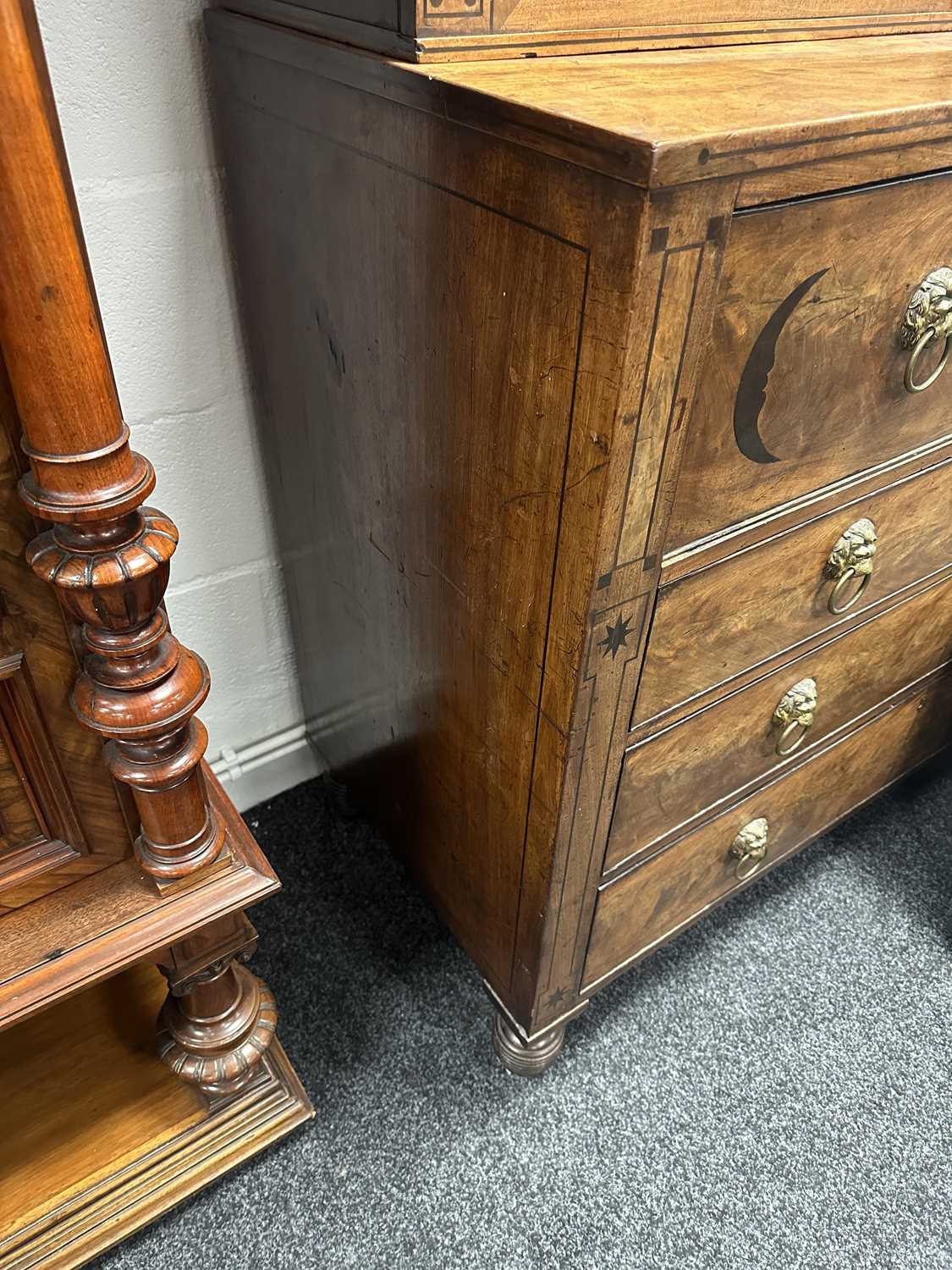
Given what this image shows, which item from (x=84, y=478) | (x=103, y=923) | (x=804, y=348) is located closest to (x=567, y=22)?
(x=804, y=348)

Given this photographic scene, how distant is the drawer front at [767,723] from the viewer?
813mm

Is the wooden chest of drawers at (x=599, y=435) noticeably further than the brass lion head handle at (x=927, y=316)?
No

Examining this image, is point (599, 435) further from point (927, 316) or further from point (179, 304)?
point (179, 304)

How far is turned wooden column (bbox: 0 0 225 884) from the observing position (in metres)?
0.43

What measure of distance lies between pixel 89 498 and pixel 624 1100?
35.1 inches

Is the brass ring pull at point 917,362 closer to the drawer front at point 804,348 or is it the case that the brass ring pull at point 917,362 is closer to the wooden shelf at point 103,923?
the drawer front at point 804,348

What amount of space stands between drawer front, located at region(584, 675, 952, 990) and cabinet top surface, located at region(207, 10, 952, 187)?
0.63 metres

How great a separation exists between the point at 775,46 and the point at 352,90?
1.09 feet

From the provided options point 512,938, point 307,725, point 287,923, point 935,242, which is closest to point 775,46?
point 935,242

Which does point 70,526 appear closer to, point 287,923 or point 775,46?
point 775,46

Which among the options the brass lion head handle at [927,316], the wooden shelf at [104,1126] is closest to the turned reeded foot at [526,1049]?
the wooden shelf at [104,1126]

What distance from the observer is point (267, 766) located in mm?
1321

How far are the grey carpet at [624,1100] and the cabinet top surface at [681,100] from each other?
0.95 metres

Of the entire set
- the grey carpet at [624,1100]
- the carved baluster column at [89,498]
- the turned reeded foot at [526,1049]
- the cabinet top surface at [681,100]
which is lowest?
the grey carpet at [624,1100]
